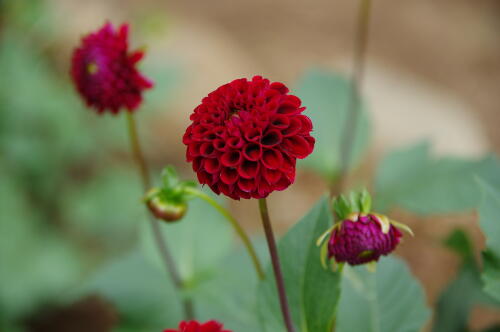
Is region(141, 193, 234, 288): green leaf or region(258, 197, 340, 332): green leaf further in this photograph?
region(141, 193, 234, 288): green leaf

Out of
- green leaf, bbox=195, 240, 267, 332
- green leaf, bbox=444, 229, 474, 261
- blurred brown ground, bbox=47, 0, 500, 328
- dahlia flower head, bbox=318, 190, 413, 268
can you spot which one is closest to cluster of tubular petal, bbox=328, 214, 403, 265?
dahlia flower head, bbox=318, 190, 413, 268

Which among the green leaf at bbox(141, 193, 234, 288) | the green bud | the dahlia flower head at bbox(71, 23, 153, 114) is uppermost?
the dahlia flower head at bbox(71, 23, 153, 114)

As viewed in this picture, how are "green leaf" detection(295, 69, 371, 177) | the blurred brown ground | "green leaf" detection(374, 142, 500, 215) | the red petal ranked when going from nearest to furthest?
the red petal
"green leaf" detection(374, 142, 500, 215)
"green leaf" detection(295, 69, 371, 177)
the blurred brown ground

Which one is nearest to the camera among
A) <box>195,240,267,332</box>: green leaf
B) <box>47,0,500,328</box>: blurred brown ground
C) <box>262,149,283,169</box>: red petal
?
<box>262,149,283,169</box>: red petal

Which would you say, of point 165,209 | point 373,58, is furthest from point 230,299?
point 373,58

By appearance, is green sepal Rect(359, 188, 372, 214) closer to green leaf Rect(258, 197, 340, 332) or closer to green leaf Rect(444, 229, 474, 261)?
green leaf Rect(258, 197, 340, 332)

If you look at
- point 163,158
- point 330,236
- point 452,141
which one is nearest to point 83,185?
point 163,158
